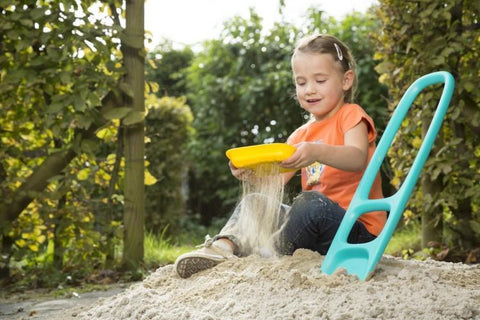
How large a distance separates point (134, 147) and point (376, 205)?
1571 millimetres

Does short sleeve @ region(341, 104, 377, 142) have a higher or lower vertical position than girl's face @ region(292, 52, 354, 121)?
lower

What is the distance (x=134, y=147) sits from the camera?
3367 mm

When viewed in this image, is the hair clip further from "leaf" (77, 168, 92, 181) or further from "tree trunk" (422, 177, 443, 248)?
"leaf" (77, 168, 92, 181)

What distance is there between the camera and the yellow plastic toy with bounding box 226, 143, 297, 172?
208 centimetres

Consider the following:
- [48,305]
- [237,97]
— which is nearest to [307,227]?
[48,305]

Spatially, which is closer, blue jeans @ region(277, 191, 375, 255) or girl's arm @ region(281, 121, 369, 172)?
girl's arm @ region(281, 121, 369, 172)

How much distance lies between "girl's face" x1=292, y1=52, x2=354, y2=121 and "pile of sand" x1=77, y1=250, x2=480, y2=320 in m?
0.61

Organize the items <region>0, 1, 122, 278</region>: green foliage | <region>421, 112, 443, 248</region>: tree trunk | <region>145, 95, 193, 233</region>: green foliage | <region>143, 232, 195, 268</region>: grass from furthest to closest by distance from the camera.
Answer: <region>145, 95, 193, 233</region>: green foliage, <region>143, 232, 195, 268</region>: grass, <region>421, 112, 443, 248</region>: tree trunk, <region>0, 1, 122, 278</region>: green foliage

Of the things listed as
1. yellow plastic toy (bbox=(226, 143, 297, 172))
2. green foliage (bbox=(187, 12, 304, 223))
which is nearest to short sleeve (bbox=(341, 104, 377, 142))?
yellow plastic toy (bbox=(226, 143, 297, 172))

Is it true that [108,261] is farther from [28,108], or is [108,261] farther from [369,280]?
[369,280]

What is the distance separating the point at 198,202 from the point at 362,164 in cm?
555

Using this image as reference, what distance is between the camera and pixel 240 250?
2.40m

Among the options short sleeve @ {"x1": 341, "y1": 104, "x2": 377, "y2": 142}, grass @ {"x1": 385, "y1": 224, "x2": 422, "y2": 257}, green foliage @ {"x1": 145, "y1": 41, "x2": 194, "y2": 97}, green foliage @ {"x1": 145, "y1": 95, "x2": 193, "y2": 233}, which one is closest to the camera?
short sleeve @ {"x1": 341, "y1": 104, "x2": 377, "y2": 142}

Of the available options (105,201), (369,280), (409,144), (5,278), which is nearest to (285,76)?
(409,144)
